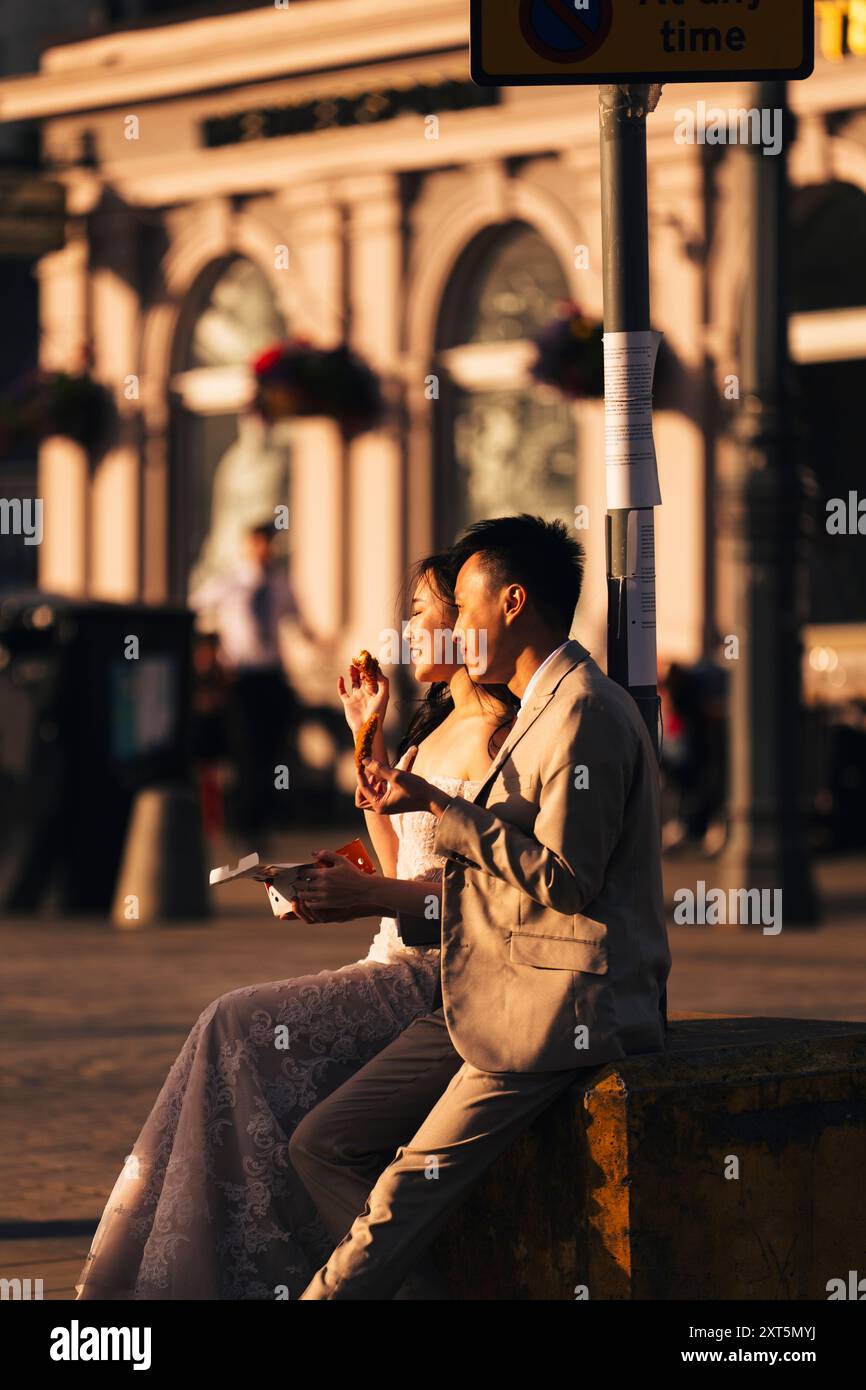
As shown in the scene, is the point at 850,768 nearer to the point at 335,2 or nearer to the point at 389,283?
the point at 389,283

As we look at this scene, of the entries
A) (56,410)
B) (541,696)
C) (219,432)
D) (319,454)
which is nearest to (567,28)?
(541,696)

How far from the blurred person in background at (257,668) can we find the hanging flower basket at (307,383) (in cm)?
400

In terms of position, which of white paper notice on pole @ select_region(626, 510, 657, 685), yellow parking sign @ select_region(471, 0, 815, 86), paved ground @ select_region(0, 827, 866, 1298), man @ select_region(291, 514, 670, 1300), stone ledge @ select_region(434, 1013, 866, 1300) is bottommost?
paved ground @ select_region(0, 827, 866, 1298)

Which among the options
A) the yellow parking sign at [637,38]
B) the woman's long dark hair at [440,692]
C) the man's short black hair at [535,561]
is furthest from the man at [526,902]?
the yellow parking sign at [637,38]

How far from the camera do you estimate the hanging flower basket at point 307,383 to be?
22.2m

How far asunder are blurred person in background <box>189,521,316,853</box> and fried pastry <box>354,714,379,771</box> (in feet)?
40.7

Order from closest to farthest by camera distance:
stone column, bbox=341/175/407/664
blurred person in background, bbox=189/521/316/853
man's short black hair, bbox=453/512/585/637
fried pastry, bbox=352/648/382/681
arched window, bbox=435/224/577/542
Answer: man's short black hair, bbox=453/512/585/637 → fried pastry, bbox=352/648/382/681 → blurred person in background, bbox=189/521/316/853 → arched window, bbox=435/224/577/542 → stone column, bbox=341/175/407/664

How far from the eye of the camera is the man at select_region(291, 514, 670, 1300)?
16.5 ft

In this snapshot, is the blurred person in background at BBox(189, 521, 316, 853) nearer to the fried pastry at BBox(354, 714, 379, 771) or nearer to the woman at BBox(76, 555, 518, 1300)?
the woman at BBox(76, 555, 518, 1300)

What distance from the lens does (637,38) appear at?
535 centimetres

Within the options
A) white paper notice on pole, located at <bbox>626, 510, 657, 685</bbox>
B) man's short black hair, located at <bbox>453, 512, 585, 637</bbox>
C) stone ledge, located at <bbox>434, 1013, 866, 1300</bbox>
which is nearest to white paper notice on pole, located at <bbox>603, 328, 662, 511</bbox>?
white paper notice on pole, located at <bbox>626, 510, 657, 685</bbox>

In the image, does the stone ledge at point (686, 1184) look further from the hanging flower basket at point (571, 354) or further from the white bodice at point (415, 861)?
the hanging flower basket at point (571, 354)

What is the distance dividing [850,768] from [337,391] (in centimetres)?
647

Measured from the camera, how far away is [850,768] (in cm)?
1733
